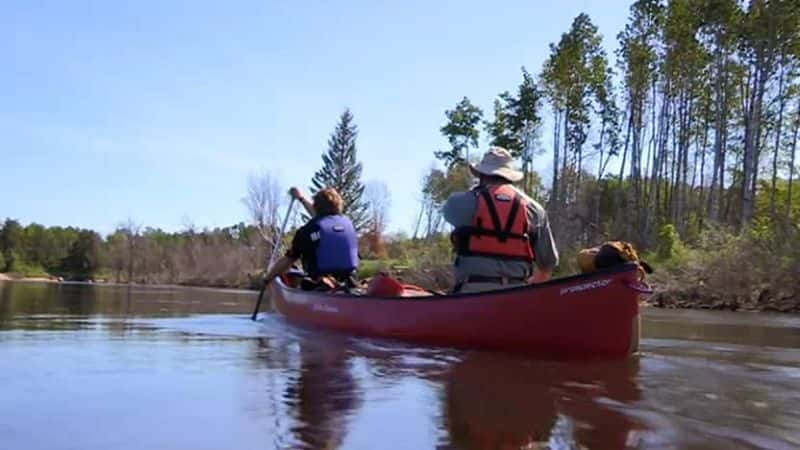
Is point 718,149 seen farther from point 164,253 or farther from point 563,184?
point 164,253

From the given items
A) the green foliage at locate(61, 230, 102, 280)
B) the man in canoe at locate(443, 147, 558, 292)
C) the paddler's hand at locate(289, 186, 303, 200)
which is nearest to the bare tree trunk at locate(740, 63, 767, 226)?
the paddler's hand at locate(289, 186, 303, 200)

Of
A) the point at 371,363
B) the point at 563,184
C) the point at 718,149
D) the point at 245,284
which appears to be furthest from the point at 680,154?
the point at 371,363

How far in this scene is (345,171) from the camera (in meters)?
64.4

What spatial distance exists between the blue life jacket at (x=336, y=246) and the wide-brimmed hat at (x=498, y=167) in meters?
2.54

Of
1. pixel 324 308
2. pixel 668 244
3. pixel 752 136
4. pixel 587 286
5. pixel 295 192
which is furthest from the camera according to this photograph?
pixel 752 136

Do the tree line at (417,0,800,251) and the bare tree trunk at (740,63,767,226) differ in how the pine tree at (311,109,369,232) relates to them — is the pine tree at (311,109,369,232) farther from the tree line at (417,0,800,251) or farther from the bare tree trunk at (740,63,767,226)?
the bare tree trunk at (740,63,767,226)

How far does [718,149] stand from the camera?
31984mm

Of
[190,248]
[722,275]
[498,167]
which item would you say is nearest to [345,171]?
[190,248]

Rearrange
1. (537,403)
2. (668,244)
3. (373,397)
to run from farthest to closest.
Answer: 1. (668,244)
2. (373,397)
3. (537,403)

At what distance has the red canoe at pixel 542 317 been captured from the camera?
18.3ft

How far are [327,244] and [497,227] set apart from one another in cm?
297

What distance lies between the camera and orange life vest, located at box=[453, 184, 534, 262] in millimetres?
6195

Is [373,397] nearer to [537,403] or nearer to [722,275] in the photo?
[537,403]

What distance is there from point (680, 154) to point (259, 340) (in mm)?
32093
